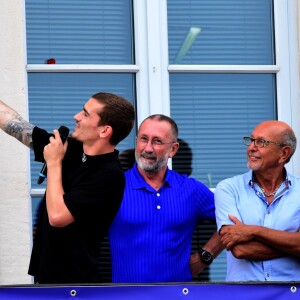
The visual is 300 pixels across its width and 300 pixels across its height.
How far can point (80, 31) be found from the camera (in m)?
8.45

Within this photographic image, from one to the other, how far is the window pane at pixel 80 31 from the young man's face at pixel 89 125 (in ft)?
3.63

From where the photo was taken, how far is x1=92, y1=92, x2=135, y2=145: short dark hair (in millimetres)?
7293

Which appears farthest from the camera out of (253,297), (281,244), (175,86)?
(175,86)

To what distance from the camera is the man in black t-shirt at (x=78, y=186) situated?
700cm

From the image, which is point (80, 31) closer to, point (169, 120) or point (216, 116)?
point (169, 120)

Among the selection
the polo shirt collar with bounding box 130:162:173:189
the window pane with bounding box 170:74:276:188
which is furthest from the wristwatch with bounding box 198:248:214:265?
the window pane with bounding box 170:74:276:188

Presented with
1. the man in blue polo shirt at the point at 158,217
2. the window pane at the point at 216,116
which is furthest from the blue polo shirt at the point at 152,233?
the window pane at the point at 216,116

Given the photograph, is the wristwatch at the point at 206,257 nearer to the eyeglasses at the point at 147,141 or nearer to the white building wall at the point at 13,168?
the eyeglasses at the point at 147,141

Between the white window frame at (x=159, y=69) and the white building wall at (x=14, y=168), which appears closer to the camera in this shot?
the white building wall at (x=14, y=168)

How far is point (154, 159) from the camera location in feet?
25.9

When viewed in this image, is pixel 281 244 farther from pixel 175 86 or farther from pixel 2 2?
pixel 2 2

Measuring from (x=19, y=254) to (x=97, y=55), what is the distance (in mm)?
1333

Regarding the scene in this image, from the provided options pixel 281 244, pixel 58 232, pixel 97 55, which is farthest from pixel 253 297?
pixel 97 55

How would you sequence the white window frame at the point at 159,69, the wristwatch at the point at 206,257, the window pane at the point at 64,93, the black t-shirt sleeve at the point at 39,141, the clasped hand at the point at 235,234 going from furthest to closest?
the white window frame at the point at 159,69, the window pane at the point at 64,93, the wristwatch at the point at 206,257, the clasped hand at the point at 235,234, the black t-shirt sleeve at the point at 39,141
